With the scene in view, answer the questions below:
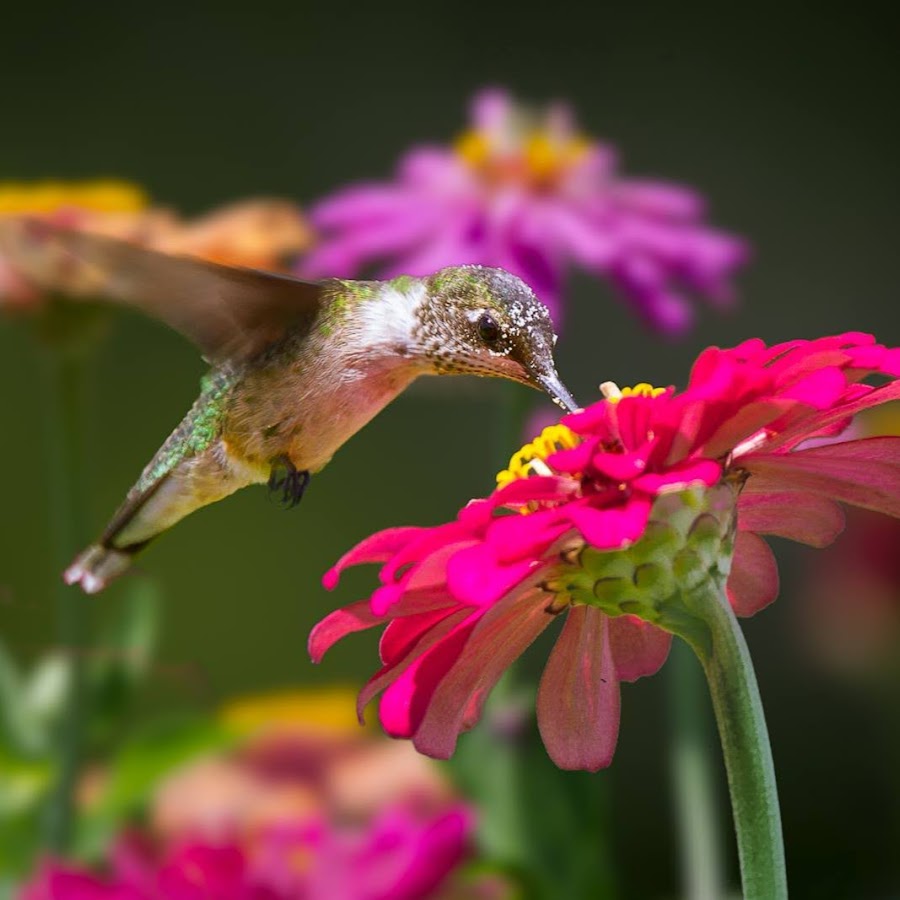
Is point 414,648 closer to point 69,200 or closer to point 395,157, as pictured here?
point 69,200

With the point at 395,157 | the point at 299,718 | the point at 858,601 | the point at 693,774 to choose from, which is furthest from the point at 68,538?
the point at 395,157

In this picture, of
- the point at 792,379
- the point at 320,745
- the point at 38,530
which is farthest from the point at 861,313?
the point at 792,379

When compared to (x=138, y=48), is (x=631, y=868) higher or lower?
lower

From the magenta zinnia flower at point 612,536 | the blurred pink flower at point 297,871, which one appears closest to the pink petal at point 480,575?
the magenta zinnia flower at point 612,536

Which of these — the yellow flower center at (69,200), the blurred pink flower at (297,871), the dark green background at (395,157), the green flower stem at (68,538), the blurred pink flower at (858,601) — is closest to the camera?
the blurred pink flower at (297,871)

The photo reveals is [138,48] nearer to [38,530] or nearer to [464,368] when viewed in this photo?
[38,530]

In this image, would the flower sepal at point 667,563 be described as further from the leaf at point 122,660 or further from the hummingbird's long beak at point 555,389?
the leaf at point 122,660
